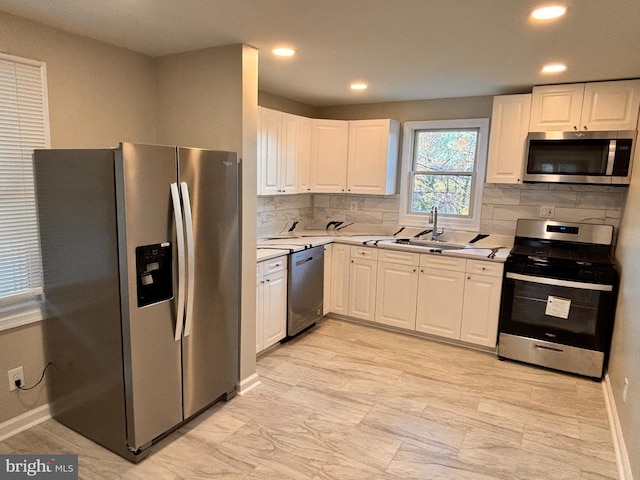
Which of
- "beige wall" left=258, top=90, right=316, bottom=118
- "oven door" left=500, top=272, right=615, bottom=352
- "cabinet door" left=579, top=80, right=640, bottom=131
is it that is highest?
"beige wall" left=258, top=90, right=316, bottom=118

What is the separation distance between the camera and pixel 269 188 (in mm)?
3764

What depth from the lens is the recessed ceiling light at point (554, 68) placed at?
2851mm

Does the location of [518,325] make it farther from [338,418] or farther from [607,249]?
→ [338,418]

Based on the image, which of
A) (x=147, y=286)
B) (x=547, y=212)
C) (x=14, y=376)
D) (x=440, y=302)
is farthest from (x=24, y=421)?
(x=547, y=212)

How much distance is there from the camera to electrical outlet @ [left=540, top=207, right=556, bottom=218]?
12.4 ft

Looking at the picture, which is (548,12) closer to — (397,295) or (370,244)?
(370,244)

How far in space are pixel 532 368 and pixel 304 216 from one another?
282 cm

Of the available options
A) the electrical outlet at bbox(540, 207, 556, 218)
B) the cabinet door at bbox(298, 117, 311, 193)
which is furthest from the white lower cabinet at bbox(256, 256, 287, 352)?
the electrical outlet at bbox(540, 207, 556, 218)

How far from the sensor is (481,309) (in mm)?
3600

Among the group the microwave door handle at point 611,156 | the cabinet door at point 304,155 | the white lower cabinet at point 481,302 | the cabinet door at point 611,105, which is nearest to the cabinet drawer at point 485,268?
the white lower cabinet at point 481,302

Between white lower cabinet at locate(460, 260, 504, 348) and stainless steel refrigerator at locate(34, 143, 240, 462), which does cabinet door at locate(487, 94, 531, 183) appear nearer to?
white lower cabinet at locate(460, 260, 504, 348)

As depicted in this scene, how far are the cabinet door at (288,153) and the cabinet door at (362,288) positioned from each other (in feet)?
3.34

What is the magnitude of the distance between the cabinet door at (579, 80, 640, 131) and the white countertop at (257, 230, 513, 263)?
1252 millimetres

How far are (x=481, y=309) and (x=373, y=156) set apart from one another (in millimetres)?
1865
